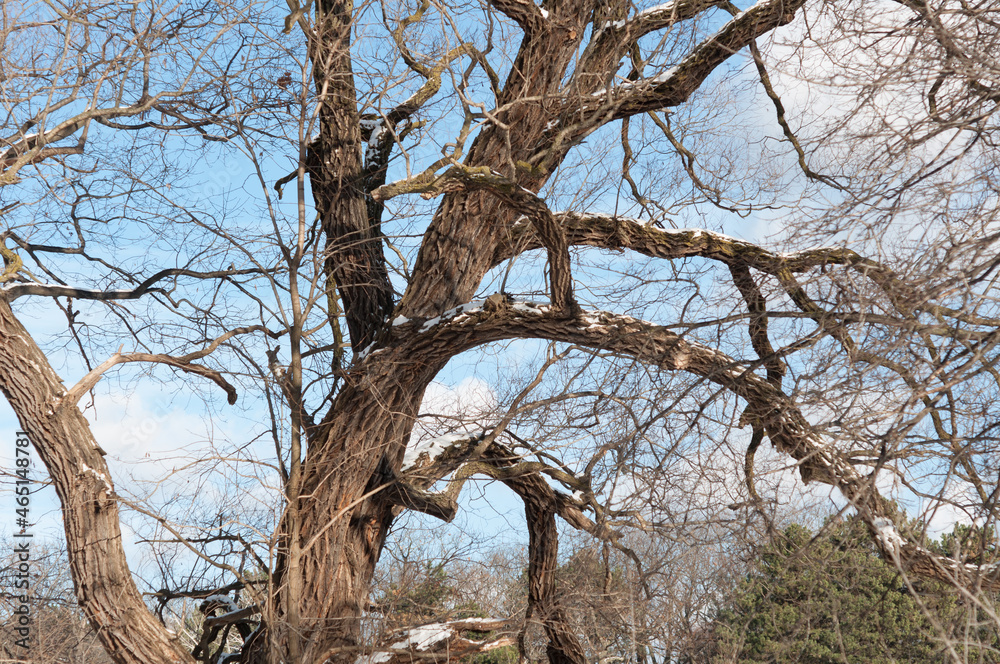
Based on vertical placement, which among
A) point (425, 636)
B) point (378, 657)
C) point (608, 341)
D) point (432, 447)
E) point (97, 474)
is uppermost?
point (608, 341)

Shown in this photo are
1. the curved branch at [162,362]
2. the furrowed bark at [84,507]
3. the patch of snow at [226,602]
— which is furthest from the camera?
the patch of snow at [226,602]

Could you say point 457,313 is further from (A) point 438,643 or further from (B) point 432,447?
(A) point 438,643

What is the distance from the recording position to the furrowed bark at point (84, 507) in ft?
17.5

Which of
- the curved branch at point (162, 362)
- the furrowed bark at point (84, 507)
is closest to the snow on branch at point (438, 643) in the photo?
the furrowed bark at point (84, 507)

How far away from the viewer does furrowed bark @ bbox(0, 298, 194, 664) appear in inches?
211

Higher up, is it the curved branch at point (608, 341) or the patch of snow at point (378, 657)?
the curved branch at point (608, 341)

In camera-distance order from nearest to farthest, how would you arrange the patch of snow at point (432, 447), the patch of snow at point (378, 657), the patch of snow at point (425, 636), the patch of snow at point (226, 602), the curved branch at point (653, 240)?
the patch of snow at point (378, 657)
the patch of snow at point (425, 636)
the curved branch at point (653, 240)
the patch of snow at point (432, 447)
the patch of snow at point (226, 602)

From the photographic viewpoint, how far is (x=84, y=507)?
17.7 feet

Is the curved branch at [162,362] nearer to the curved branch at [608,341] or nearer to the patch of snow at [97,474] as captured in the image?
the patch of snow at [97,474]

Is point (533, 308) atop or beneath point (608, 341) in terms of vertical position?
atop

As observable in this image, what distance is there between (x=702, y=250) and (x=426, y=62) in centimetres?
278

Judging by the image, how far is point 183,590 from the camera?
21.3 ft

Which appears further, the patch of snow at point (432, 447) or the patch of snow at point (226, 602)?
the patch of snow at point (226, 602)

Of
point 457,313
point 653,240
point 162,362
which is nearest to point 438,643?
point 457,313
